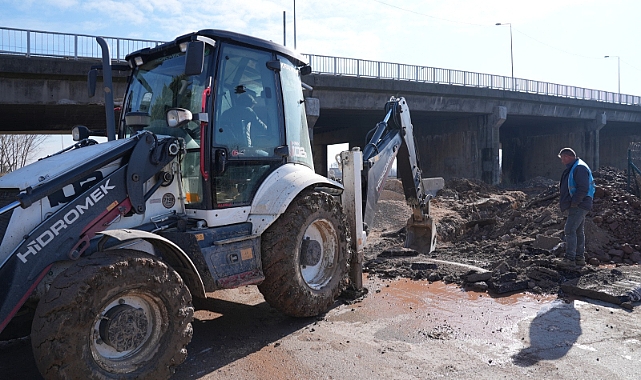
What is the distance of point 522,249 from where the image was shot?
28.5 ft

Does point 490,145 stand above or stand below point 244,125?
above

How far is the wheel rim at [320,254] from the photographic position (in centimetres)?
547

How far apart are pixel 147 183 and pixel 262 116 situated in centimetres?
141

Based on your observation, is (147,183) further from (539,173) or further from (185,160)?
(539,173)

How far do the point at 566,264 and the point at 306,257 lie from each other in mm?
4191

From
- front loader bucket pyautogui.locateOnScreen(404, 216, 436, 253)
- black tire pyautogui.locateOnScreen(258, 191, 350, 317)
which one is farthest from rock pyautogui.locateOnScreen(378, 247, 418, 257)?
black tire pyautogui.locateOnScreen(258, 191, 350, 317)

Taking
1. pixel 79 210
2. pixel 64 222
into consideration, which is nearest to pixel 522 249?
pixel 79 210

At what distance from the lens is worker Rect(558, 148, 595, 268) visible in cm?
750

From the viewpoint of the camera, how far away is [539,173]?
3466cm

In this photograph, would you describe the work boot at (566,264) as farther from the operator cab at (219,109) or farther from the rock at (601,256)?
the operator cab at (219,109)

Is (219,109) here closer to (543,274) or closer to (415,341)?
(415,341)

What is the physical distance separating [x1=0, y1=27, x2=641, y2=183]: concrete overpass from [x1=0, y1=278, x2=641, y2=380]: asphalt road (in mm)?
10013

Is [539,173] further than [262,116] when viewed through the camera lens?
Yes

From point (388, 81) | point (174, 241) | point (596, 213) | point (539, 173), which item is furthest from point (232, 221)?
point (539, 173)
